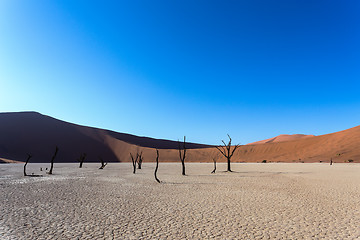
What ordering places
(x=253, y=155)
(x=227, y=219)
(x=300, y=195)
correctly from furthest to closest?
(x=253, y=155), (x=300, y=195), (x=227, y=219)

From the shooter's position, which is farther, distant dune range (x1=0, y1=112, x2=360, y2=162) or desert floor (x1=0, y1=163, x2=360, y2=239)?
distant dune range (x1=0, y1=112, x2=360, y2=162)

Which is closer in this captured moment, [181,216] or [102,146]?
[181,216]

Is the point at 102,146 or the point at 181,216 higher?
the point at 102,146

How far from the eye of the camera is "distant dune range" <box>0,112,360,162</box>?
185ft

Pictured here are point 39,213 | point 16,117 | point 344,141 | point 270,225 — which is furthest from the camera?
point 16,117

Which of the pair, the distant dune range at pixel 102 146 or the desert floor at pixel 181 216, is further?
the distant dune range at pixel 102 146

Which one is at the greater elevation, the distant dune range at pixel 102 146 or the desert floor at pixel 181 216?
the distant dune range at pixel 102 146

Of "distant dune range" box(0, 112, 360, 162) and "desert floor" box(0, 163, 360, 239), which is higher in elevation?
"distant dune range" box(0, 112, 360, 162)

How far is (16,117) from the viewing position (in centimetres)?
8700

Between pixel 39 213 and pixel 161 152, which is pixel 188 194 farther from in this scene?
pixel 161 152

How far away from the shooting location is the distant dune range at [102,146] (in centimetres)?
5628

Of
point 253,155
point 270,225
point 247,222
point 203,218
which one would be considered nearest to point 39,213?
point 203,218

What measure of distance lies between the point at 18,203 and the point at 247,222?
379 inches

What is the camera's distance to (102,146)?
7894 cm
